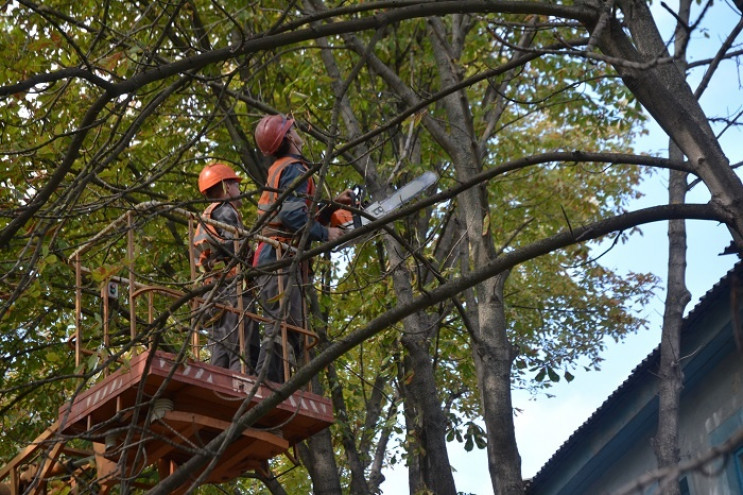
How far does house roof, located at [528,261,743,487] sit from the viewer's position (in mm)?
9141

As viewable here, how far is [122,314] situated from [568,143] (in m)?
10.1

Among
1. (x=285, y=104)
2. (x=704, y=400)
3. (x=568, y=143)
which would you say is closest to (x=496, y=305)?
(x=704, y=400)

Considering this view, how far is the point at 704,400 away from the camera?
10258 millimetres

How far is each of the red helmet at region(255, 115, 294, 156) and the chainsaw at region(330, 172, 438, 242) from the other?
29.3 inches

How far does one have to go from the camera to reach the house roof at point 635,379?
914cm

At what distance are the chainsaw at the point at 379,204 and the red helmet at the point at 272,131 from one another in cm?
74

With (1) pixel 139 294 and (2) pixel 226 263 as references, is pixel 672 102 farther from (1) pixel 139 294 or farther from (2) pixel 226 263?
(1) pixel 139 294

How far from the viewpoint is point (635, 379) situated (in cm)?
1012

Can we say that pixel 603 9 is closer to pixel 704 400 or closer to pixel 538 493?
pixel 704 400

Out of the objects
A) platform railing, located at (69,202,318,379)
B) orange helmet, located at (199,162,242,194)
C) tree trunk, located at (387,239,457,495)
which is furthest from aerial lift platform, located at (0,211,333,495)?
tree trunk, located at (387,239,457,495)

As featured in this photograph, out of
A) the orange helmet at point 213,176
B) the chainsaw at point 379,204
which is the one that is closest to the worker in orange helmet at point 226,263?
the orange helmet at point 213,176

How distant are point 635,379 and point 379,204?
2777 millimetres

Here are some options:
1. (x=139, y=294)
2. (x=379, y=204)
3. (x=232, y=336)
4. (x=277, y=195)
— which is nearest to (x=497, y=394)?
(x=379, y=204)

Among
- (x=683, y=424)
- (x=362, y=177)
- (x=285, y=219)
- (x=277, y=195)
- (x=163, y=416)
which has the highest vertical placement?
(x=362, y=177)
